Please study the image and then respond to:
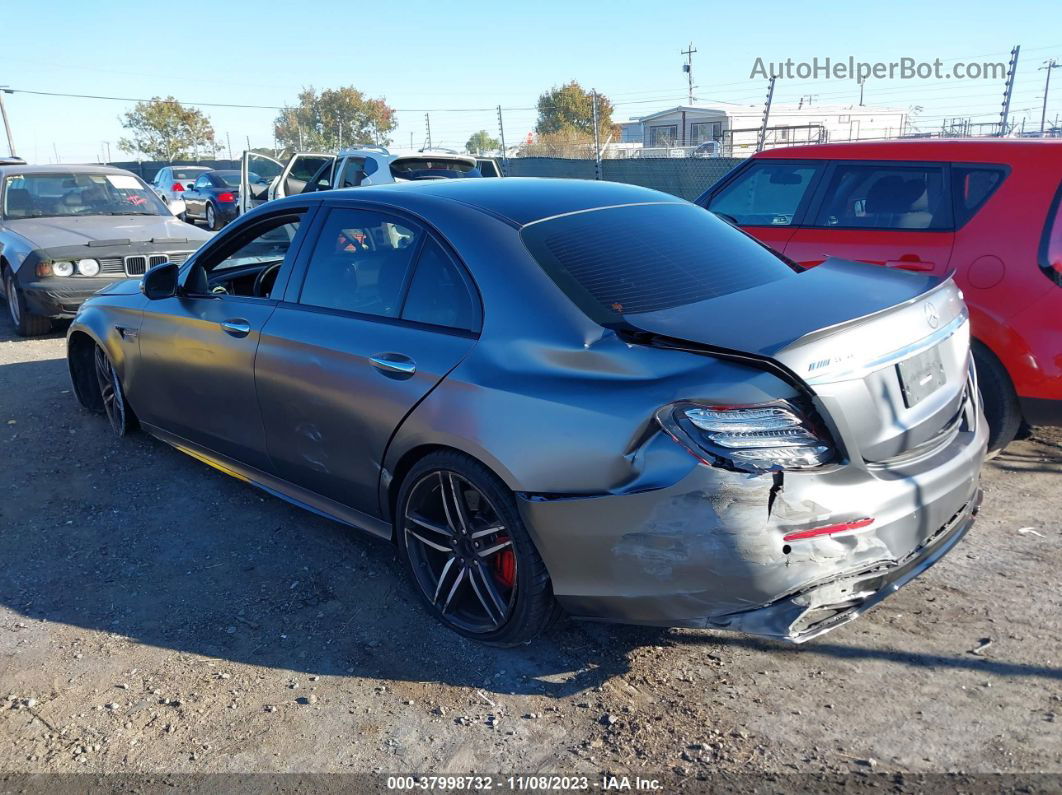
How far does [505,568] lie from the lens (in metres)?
3.17

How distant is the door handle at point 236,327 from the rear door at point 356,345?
0.17 m

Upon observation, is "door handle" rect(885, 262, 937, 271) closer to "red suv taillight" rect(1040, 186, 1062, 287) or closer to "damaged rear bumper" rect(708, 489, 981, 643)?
"red suv taillight" rect(1040, 186, 1062, 287)

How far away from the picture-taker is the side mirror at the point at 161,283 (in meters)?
4.54

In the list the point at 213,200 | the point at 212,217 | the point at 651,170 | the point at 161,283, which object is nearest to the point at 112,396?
the point at 161,283

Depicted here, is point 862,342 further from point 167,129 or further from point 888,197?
point 167,129

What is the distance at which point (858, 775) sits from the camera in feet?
8.07

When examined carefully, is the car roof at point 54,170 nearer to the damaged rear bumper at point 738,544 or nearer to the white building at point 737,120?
the damaged rear bumper at point 738,544

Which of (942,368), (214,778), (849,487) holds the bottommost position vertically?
(214,778)

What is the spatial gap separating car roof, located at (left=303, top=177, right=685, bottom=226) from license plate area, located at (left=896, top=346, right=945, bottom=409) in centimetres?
141

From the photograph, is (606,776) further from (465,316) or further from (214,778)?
(465,316)

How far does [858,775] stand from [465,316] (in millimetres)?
1958

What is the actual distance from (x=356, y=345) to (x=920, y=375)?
6.92 feet

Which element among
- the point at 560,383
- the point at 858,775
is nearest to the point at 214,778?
the point at 560,383

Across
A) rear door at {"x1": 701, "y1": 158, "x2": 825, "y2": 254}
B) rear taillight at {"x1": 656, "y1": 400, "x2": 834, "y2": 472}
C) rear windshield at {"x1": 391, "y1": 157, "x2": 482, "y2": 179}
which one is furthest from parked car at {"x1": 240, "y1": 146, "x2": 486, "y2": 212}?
rear taillight at {"x1": 656, "y1": 400, "x2": 834, "y2": 472}
